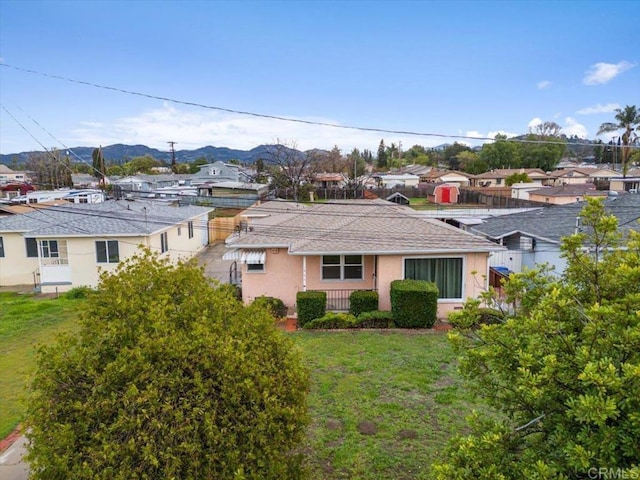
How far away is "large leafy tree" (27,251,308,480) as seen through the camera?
400cm

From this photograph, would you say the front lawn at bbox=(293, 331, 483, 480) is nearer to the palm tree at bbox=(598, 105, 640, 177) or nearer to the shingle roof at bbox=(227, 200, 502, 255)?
the shingle roof at bbox=(227, 200, 502, 255)

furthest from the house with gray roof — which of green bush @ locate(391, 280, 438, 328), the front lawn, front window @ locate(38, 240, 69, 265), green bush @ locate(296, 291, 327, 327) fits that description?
front window @ locate(38, 240, 69, 265)

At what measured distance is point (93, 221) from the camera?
22.1 meters

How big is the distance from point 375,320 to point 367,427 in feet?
21.2

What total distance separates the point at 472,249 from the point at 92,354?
41.1ft

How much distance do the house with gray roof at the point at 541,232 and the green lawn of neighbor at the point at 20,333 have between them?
18.4 meters

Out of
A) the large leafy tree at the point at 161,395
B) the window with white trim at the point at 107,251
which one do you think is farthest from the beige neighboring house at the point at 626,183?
the large leafy tree at the point at 161,395

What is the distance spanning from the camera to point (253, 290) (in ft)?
52.8

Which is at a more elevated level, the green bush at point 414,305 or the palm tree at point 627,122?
the palm tree at point 627,122

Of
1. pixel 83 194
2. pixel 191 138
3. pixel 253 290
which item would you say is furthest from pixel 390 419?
pixel 191 138

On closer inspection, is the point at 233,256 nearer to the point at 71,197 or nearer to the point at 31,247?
the point at 31,247

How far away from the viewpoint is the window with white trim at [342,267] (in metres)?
15.6

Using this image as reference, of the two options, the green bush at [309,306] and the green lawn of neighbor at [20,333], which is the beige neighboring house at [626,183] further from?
the green lawn of neighbor at [20,333]

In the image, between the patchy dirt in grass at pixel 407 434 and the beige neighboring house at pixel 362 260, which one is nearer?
the patchy dirt in grass at pixel 407 434
